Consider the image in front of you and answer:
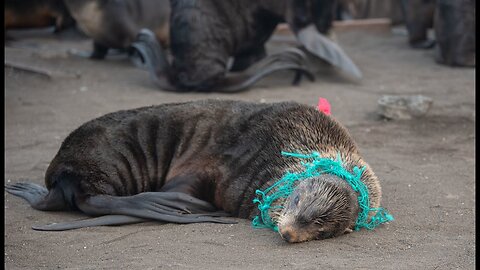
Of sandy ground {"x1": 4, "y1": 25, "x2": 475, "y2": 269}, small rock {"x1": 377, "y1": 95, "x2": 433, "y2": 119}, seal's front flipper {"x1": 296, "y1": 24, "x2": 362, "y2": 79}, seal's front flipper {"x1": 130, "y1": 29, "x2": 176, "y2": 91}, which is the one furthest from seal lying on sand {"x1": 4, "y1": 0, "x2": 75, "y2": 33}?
small rock {"x1": 377, "y1": 95, "x2": 433, "y2": 119}

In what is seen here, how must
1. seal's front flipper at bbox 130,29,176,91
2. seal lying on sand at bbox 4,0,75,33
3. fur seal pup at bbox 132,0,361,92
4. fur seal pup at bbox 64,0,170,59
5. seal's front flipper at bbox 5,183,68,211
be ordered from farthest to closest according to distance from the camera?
1. seal lying on sand at bbox 4,0,75,33
2. fur seal pup at bbox 64,0,170,59
3. seal's front flipper at bbox 130,29,176,91
4. fur seal pup at bbox 132,0,361,92
5. seal's front flipper at bbox 5,183,68,211

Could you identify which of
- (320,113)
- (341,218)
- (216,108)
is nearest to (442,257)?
(341,218)

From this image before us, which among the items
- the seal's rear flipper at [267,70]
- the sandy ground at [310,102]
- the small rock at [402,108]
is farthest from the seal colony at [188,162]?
the seal's rear flipper at [267,70]

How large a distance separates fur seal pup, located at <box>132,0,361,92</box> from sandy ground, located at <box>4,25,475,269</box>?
0.60 feet

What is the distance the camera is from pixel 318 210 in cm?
393

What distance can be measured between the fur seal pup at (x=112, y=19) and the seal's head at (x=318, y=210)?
5713mm

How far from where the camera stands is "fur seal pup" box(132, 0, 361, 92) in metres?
7.84

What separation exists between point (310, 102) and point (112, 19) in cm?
286

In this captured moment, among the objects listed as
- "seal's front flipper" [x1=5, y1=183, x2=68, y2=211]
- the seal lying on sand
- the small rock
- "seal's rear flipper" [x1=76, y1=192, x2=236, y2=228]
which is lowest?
the seal lying on sand

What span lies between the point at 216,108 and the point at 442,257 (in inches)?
64.1

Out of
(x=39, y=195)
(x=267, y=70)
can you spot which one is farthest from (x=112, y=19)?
(x=39, y=195)

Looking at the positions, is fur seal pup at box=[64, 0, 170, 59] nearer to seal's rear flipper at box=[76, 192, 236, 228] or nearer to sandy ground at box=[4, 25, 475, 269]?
sandy ground at box=[4, 25, 475, 269]

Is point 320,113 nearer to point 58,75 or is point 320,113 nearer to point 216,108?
point 216,108

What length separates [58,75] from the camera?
839 centimetres
